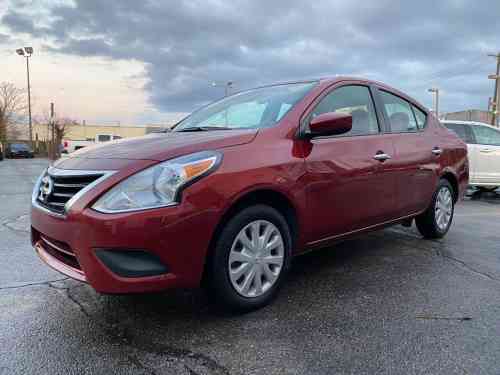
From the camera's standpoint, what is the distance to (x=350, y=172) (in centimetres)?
330

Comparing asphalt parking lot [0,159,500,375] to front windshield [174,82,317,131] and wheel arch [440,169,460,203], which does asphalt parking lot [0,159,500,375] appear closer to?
wheel arch [440,169,460,203]

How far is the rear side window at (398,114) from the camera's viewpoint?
13.1 ft

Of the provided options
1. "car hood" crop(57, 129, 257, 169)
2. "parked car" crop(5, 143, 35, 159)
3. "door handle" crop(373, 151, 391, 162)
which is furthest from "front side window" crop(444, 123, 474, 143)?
"parked car" crop(5, 143, 35, 159)

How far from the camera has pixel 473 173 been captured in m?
9.09

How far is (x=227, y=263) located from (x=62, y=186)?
3.56 feet

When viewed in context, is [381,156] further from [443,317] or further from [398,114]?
[443,317]

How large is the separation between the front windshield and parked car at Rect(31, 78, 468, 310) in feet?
0.05

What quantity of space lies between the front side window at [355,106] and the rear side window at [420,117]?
87cm

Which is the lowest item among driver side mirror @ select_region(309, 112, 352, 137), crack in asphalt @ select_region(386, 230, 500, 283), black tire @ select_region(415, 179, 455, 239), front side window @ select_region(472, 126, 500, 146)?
crack in asphalt @ select_region(386, 230, 500, 283)

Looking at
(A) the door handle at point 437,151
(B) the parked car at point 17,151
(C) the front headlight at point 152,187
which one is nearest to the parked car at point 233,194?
(C) the front headlight at point 152,187

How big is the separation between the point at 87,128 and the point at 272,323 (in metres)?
67.5

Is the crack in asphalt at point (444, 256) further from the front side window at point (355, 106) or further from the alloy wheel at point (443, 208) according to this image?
the front side window at point (355, 106)

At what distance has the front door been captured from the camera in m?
3.07

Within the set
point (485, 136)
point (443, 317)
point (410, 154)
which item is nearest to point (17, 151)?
point (485, 136)
